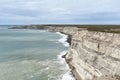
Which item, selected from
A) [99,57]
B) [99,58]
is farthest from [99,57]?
[99,58]

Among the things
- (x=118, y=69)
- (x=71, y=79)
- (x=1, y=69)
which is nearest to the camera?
(x=118, y=69)

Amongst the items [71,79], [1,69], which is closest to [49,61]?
[1,69]

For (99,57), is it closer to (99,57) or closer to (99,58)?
(99,57)

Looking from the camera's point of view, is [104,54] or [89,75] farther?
[89,75]

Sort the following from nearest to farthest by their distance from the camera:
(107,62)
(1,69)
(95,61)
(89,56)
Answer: (107,62) < (95,61) < (89,56) < (1,69)

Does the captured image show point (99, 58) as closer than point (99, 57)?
Yes

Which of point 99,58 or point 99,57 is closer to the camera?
point 99,58

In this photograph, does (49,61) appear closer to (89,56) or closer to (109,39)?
(89,56)

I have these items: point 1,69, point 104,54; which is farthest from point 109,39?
point 1,69

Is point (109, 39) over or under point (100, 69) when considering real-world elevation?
over

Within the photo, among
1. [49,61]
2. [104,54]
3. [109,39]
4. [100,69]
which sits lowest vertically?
[49,61]
